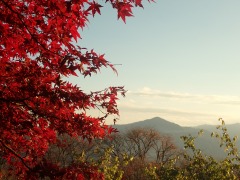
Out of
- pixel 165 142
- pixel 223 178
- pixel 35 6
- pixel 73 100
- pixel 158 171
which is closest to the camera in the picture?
pixel 35 6

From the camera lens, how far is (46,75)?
539cm

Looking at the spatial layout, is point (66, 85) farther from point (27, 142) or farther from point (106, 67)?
point (27, 142)

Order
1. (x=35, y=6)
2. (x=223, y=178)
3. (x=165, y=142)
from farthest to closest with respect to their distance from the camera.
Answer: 1. (x=165, y=142)
2. (x=223, y=178)
3. (x=35, y=6)

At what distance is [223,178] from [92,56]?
9.42 metres

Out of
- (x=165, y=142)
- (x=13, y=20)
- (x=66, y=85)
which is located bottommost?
(x=165, y=142)

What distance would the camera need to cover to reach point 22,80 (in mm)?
5453

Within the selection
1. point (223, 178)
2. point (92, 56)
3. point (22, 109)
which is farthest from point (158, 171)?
point (92, 56)

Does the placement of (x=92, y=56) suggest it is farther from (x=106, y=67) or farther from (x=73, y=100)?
(x=73, y=100)

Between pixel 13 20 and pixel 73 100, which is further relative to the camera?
pixel 73 100

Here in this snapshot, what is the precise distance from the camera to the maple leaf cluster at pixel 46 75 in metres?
4.72

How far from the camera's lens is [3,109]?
5.84 metres

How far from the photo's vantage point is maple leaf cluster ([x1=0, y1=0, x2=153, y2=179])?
4723 millimetres

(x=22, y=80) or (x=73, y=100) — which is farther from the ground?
(x=22, y=80)

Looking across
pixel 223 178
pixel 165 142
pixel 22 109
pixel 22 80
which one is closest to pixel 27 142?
pixel 22 109
